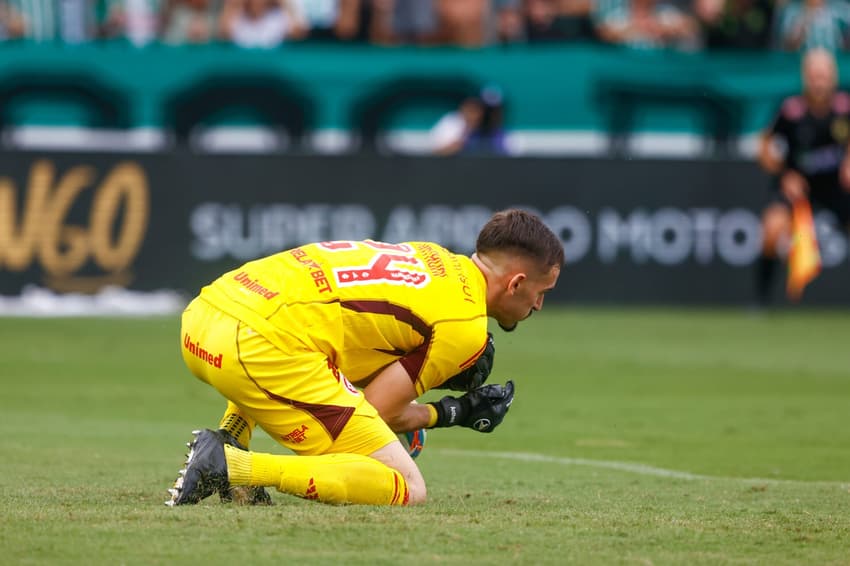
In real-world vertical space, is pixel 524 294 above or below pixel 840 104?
above

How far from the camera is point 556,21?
2162 centimetres

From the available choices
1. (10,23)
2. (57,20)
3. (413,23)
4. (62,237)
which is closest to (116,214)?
(62,237)

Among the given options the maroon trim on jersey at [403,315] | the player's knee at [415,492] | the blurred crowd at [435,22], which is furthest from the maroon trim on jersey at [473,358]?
the blurred crowd at [435,22]

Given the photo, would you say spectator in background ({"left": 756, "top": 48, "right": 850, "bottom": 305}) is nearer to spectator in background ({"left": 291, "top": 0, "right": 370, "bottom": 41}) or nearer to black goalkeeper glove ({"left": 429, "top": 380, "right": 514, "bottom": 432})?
spectator in background ({"left": 291, "top": 0, "right": 370, "bottom": 41})

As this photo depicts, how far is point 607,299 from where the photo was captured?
64.4 ft

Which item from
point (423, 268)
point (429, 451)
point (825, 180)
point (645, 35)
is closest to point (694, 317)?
point (825, 180)

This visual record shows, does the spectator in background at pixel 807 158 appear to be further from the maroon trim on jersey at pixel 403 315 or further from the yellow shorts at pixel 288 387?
the yellow shorts at pixel 288 387

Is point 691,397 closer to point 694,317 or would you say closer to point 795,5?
point 694,317

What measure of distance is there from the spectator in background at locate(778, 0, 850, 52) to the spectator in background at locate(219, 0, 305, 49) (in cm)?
701

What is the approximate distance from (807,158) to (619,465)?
11.1 metres

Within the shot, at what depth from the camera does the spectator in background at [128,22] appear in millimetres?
21297

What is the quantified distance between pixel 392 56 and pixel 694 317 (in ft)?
19.0

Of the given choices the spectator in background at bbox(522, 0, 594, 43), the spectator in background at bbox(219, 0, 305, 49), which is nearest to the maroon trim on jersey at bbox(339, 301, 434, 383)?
the spectator in background at bbox(219, 0, 305, 49)

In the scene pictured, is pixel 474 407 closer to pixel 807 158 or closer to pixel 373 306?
pixel 373 306
